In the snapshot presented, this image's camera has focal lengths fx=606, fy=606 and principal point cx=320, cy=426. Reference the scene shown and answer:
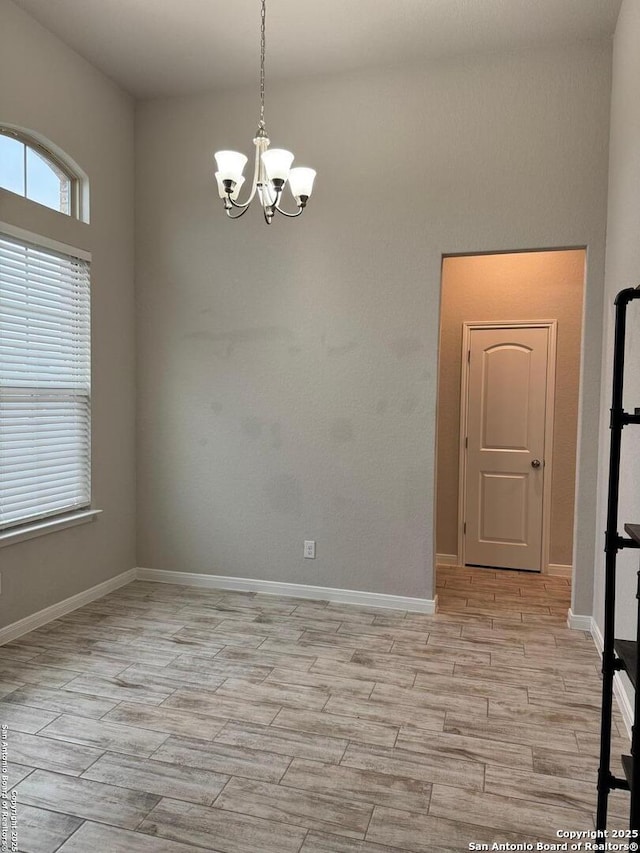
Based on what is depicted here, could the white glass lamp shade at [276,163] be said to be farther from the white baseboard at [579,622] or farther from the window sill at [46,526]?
the white baseboard at [579,622]

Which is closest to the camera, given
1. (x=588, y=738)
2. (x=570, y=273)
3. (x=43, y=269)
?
(x=588, y=738)

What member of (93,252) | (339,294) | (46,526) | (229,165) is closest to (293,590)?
(46,526)

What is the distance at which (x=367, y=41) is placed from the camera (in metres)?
3.74

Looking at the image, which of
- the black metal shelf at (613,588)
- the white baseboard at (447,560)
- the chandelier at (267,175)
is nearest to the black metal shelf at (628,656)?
the black metal shelf at (613,588)

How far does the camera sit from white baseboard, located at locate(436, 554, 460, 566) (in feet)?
17.3

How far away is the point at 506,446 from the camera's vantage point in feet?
16.7

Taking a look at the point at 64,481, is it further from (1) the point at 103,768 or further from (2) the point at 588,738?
(2) the point at 588,738

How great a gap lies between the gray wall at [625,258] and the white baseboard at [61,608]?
10.6 feet

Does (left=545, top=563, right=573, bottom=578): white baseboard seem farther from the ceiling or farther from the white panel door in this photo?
the ceiling

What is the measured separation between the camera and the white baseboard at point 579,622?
12.3ft

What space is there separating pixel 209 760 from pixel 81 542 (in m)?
2.15

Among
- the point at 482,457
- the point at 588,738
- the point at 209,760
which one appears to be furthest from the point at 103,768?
the point at 482,457

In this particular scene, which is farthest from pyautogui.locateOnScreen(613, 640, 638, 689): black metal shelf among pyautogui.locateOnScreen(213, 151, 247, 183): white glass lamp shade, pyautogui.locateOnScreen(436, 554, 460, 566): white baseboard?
pyautogui.locateOnScreen(436, 554, 460, 566): white baseboard

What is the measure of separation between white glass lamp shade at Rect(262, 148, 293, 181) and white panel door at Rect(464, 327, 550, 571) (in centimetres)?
282
